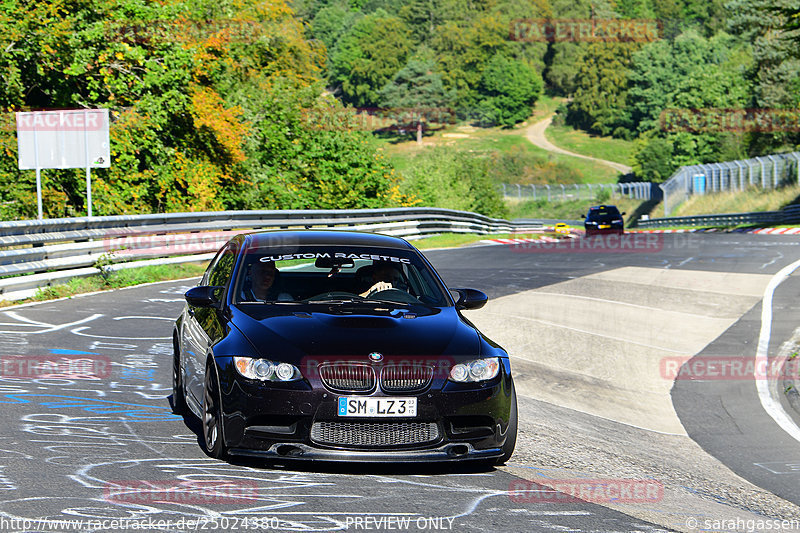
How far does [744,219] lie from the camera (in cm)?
5428

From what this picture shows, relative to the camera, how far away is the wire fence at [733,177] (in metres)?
58.9

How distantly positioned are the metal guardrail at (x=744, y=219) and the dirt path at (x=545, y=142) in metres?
80.2

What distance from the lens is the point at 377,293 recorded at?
295 inches

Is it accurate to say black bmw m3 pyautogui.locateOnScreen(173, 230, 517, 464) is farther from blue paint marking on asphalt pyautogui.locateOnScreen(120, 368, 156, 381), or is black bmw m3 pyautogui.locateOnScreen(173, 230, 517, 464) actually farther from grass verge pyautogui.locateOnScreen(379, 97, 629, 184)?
grass verge pyautogui.locateOnScreen(379, 97, 629, 184)

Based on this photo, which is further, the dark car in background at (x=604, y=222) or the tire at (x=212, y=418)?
the dark car in background at (x=604, y=222)

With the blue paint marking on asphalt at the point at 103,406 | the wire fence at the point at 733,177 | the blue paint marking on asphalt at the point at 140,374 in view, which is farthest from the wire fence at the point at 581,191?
the blue paint marking on asphalt at the point at 103,406

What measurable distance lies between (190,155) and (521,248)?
9.44 metres

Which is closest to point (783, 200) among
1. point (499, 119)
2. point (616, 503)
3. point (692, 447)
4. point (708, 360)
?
point (708, 360)

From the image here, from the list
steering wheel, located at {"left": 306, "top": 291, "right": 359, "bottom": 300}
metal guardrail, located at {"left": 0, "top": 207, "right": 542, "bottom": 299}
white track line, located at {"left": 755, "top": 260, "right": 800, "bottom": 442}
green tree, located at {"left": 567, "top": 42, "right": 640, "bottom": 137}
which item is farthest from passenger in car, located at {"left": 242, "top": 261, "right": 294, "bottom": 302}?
green tree, located at {"left": 567, "top": 42, "right": 640, "bottom": 137}

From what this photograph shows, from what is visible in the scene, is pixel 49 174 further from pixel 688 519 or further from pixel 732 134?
pixel 732 134

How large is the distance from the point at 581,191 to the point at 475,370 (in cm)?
10262

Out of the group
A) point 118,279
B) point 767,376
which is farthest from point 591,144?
point 767,376

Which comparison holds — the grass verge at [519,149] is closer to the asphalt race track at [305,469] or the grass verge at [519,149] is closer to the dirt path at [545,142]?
the dirt path at [545,142]

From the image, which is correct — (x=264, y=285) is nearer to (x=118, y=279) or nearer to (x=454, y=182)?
(x=118, y=279)
